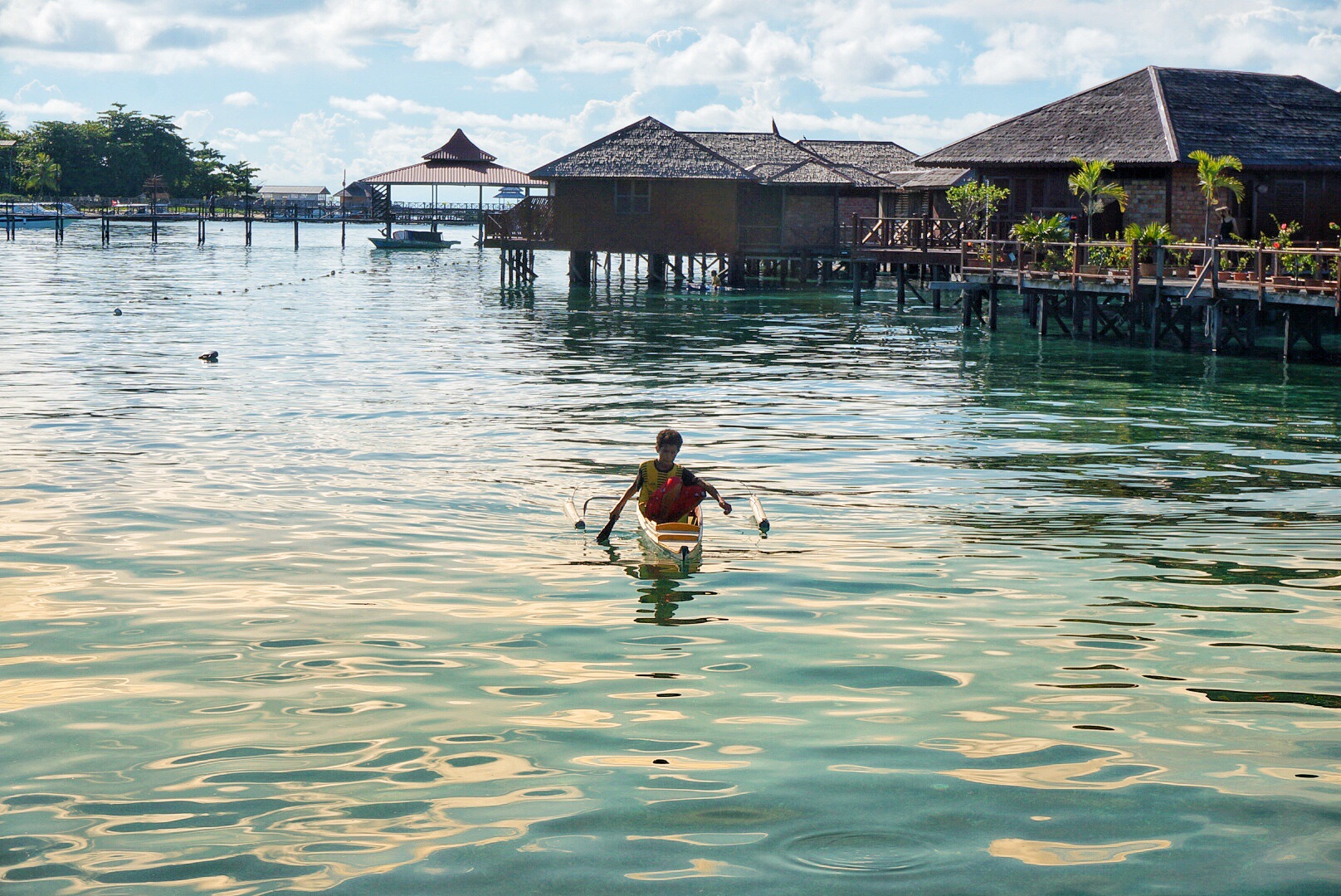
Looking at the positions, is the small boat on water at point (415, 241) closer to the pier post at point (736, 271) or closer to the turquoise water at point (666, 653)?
the pier post at point (736, 271)

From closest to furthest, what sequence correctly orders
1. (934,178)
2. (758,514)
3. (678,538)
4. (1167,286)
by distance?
(678,538) → (758,514) → (1167,286) → (934,178)

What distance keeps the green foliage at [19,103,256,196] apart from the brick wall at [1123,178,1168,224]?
120719mm

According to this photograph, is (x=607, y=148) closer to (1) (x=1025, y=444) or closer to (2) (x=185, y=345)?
(2) (x=185, y=345)

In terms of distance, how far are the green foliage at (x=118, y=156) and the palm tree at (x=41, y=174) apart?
246 millimetres

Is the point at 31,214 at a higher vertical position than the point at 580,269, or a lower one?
higher

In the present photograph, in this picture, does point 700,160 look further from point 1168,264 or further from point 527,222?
point 1168,264

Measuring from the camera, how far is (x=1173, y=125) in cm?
3941

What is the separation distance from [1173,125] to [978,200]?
19.9 ft

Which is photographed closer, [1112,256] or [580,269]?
[1112,256]

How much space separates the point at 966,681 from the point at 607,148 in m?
49.0

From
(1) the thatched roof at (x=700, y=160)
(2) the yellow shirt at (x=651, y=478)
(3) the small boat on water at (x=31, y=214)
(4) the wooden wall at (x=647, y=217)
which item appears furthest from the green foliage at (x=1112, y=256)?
(3) the small boat on water at (x=31, y=214)

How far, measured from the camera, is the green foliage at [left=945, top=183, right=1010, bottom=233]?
139 ft

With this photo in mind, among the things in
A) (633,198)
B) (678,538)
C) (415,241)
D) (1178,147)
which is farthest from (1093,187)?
(415,241)

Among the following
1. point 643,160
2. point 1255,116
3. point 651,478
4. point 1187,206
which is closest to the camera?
point 651,478
